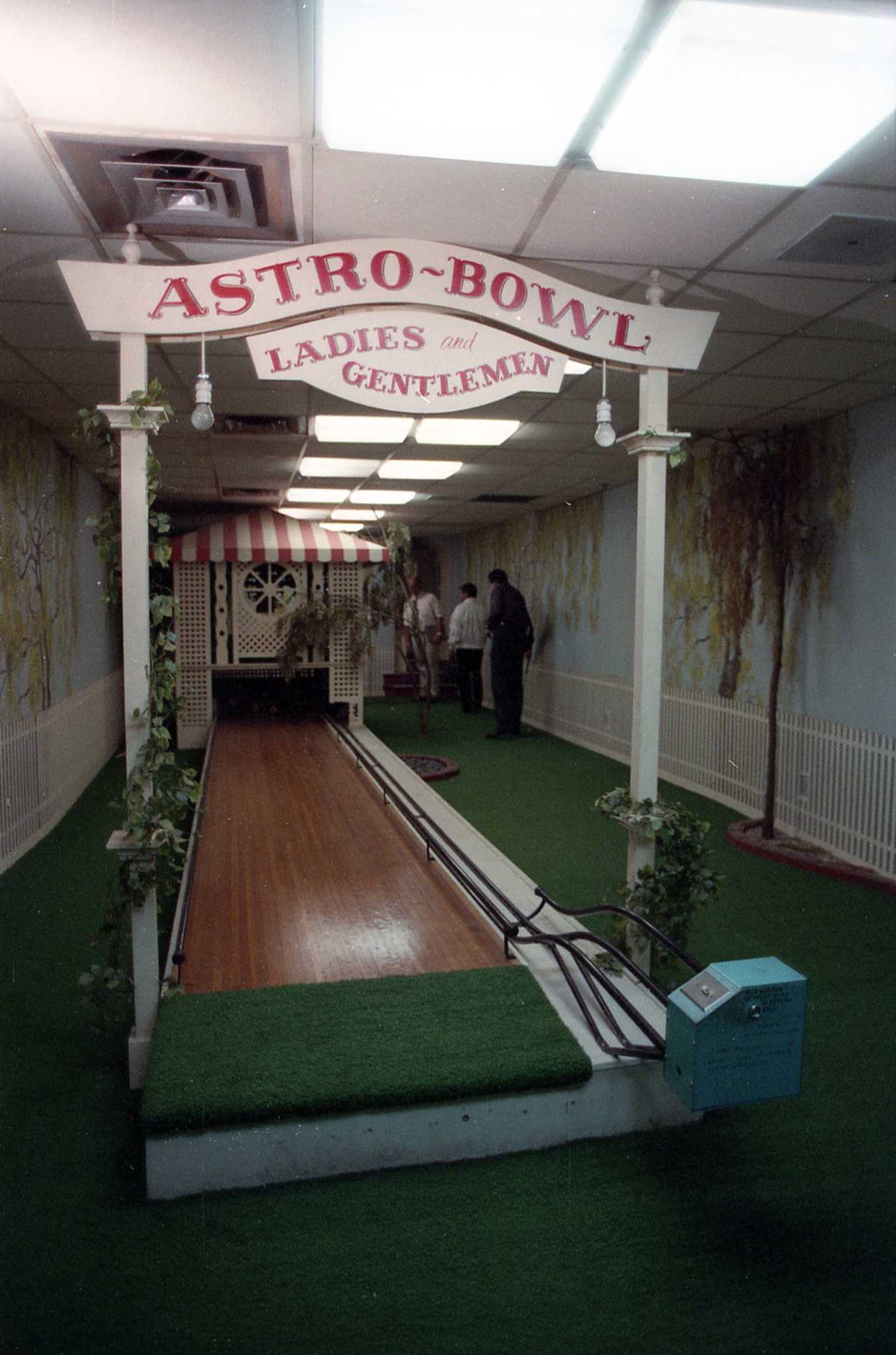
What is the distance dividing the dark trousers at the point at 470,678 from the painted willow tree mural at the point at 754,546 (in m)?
4.67

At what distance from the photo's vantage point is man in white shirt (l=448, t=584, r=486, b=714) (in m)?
13.5

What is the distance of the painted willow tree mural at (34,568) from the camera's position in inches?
254

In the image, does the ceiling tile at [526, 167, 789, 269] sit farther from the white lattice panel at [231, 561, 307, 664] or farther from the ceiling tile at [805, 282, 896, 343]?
the white lattice panel at [231, 561, 307, 664]

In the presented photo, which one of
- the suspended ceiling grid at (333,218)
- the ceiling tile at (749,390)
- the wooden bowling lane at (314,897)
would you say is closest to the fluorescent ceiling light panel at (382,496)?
the suspended ceiling grid at (333,218)

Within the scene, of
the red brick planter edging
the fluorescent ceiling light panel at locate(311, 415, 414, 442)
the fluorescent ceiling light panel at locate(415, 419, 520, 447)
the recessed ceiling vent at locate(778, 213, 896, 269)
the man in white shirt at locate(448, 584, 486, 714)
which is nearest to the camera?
the recessed ceiling vent at locate(778, 213, 896, 269)

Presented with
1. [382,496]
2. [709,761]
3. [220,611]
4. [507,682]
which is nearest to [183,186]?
[709,761]

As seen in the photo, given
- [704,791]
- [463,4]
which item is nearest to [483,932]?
[463,4]

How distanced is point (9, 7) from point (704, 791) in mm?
7663

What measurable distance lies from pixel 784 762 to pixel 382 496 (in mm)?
6395

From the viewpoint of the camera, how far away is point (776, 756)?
7.17 meters

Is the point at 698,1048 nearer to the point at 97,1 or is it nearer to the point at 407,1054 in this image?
the point at 407,1054

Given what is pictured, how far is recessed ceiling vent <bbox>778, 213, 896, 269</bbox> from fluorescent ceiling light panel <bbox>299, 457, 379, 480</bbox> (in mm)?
5443

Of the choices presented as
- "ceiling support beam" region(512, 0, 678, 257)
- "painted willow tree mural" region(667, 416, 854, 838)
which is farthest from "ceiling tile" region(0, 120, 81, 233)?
"painted willow tree mural" region(667, 416, 854, 838)

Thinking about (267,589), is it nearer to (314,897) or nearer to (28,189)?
(314,897)
